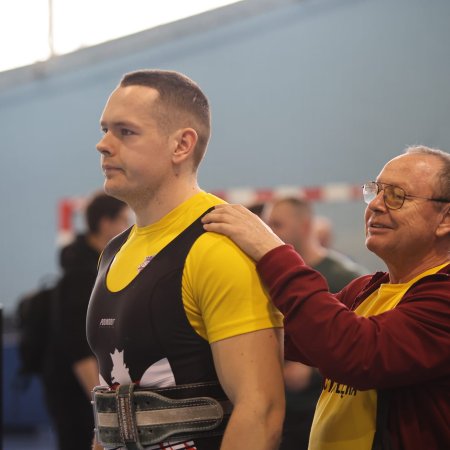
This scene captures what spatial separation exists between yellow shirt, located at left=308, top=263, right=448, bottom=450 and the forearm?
0.72 feet

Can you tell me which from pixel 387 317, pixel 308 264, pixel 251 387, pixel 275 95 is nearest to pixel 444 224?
pixel 387 317

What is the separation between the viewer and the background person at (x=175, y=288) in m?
1.65

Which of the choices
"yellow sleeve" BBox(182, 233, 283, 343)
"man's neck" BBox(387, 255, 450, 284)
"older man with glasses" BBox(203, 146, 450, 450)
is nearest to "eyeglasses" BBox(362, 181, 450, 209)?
"older man with glasses" BBox(203, 146, 450, 450)

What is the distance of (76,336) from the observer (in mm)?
3303

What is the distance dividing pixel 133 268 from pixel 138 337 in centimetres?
18

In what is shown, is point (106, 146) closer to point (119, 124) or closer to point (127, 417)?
point (119, 124)

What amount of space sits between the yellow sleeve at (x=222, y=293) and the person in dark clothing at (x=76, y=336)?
1580 mm

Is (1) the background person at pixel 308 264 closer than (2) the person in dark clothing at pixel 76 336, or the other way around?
(1) the background person at pixel 308 264

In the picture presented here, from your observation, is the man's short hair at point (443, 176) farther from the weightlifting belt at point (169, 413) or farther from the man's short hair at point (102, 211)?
the man's short hair at point (102, 211)

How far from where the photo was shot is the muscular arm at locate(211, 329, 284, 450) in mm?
1626

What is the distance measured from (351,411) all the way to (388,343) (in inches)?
9.5

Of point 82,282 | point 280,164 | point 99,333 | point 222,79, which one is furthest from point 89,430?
point 222,79

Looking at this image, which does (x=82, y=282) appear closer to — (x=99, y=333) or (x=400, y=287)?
(x=99, y=333)

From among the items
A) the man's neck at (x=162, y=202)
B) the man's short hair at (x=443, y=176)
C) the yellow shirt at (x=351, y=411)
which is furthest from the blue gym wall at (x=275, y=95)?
the man's neck at (x=162, y=202)
